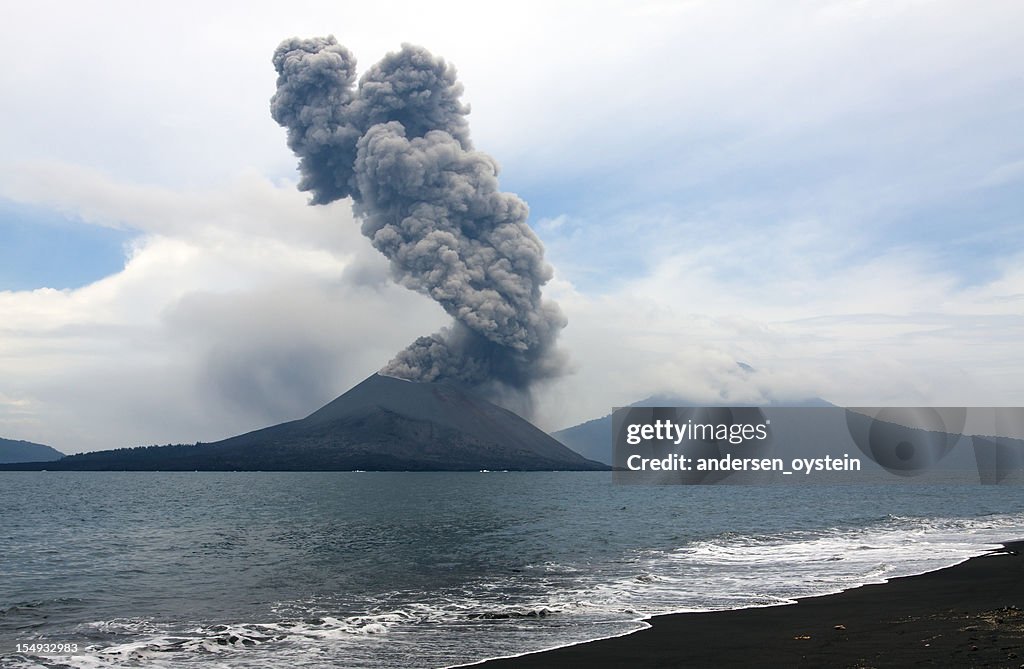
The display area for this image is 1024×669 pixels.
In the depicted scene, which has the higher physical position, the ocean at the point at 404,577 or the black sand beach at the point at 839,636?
the black sand beach at the point at 839,636

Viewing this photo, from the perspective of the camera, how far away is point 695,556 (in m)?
44.1

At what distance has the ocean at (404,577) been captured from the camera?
2242 cm

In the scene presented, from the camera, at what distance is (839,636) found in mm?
20078

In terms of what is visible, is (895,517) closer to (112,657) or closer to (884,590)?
(884,590)

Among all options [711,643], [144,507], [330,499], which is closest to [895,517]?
[711,643]

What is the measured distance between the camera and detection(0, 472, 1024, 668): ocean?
883 inches

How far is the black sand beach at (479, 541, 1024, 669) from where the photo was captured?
17.2 m

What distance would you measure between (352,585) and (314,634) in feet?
35.0

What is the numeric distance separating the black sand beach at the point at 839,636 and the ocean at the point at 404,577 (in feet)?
5.06

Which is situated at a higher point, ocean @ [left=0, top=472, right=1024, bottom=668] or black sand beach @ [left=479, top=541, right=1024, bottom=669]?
black sand beach @ [left=479, top=541, right=1024, bottom=669]

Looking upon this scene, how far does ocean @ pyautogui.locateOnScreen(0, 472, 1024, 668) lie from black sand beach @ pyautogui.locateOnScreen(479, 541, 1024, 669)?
154 cm

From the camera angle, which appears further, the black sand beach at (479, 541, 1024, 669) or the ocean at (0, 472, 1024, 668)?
the ocean at (0, 472, 1024, 668)

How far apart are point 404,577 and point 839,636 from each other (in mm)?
20942

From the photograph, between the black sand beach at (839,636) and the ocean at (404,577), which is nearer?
the black sand beach at (839,636)
